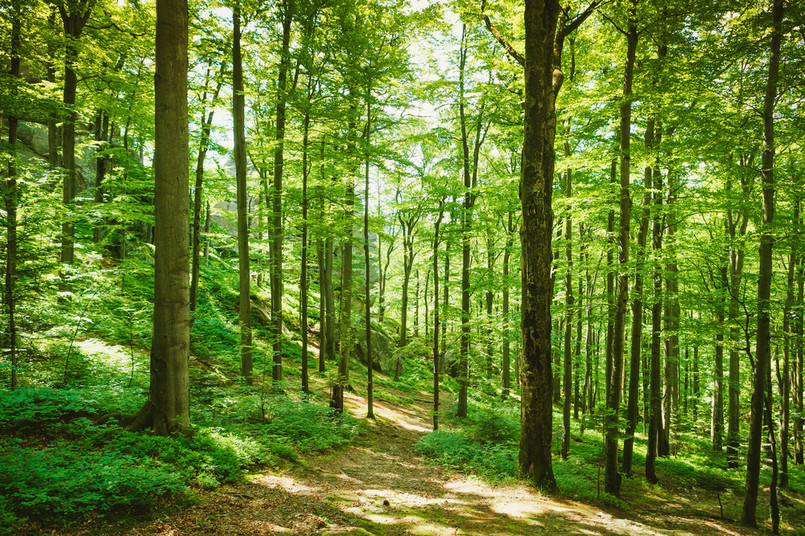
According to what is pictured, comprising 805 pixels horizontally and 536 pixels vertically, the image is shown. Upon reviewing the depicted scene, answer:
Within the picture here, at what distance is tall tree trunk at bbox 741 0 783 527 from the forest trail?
103 centimetres

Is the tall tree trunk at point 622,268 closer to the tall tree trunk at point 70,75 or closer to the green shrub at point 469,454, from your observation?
the green shrub at point 469,454

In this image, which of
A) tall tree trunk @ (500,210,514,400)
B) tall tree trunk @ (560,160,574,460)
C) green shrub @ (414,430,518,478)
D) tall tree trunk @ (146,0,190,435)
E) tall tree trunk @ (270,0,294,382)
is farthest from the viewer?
tall tree trunk @ (500,210,514,400)

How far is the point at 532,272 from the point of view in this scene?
5.52 meters

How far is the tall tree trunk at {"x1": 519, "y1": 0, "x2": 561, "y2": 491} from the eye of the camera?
5.42 meters

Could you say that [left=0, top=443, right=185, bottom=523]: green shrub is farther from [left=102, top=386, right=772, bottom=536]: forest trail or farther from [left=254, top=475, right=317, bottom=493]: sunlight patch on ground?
[left=254, top=475, right=317, bottom=493]: sunlight patch on ground

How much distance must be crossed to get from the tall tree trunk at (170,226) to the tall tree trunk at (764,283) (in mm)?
10719

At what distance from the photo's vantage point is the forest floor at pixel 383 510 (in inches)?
158

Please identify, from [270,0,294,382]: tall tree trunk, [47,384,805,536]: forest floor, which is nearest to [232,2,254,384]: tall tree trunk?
[270,0,294,382]: tall tree trunk

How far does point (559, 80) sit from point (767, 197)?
5596 mm

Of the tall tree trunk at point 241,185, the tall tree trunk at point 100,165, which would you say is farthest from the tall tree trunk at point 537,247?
the tall tree trunk at point 100,165

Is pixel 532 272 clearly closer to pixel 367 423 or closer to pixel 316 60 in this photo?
pixel 367 423

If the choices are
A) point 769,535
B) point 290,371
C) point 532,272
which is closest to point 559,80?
point 532,272

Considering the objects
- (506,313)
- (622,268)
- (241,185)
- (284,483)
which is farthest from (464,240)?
(284,483)

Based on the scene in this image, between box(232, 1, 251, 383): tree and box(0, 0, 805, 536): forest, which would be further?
box(232, 1, 251, 383): tree
